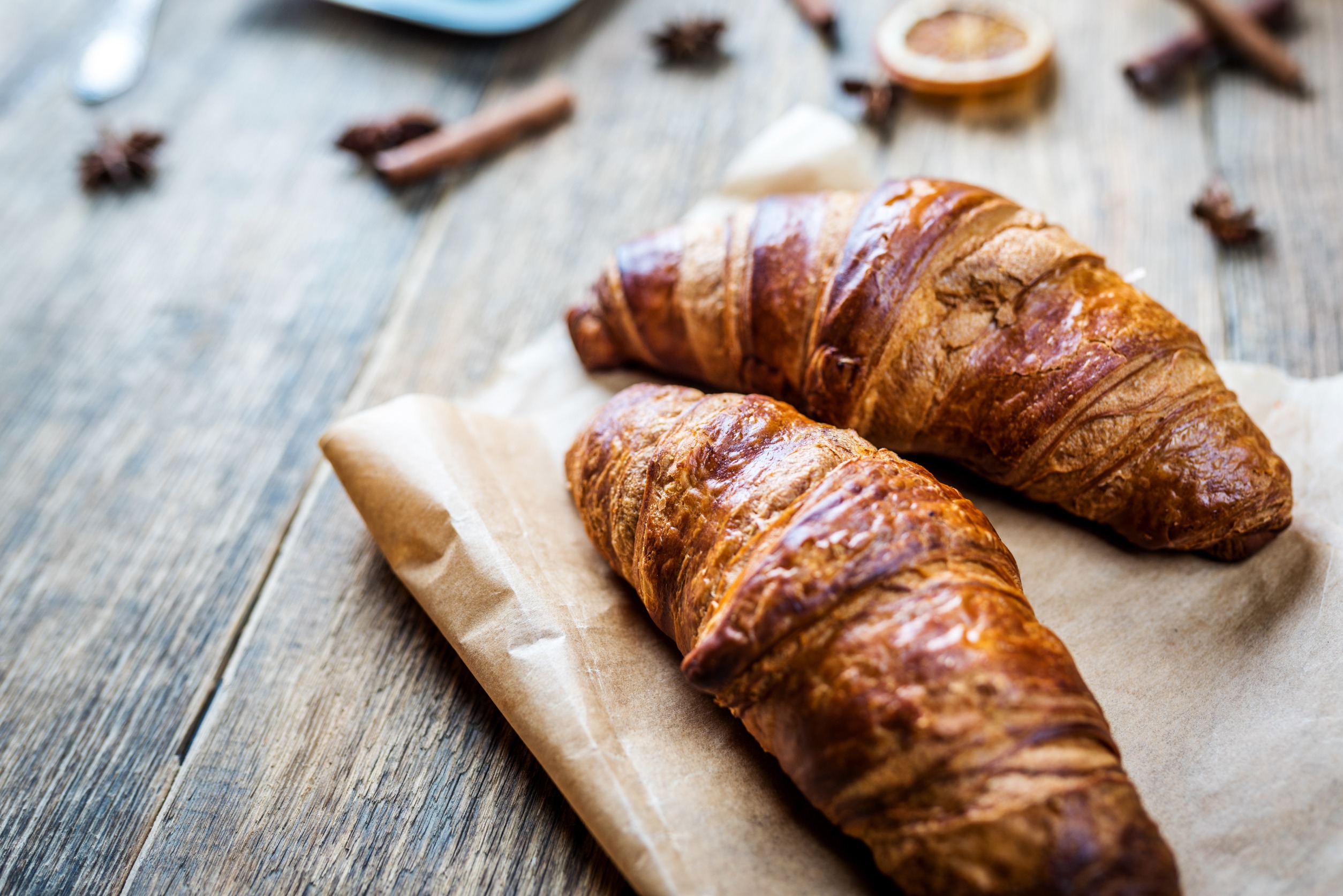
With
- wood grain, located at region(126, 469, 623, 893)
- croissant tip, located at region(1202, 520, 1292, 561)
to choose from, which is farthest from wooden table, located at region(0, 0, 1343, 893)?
croissant tip, located at region(1202, 520, 1292, 561)

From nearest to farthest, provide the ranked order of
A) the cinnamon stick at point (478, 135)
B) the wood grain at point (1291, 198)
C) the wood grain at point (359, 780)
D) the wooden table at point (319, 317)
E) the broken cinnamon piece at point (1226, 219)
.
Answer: the wood grain at point (359, 780) < the wooden table at point (319, 317) < the wood grain at point (1291, 198) < the broken cinnamon piece at point (1226, 219) < the cinnamon stick at point (478, 135)

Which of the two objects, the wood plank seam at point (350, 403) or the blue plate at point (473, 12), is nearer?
the wood plank seam at point (350, 403)

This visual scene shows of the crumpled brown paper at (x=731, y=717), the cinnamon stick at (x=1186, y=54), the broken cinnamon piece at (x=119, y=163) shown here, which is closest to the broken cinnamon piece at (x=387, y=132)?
the broken cinnamon piece at (x=119, y=163)

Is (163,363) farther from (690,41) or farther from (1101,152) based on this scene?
(1101,152)

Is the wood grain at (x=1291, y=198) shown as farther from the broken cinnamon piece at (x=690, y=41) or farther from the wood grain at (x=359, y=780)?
the wood grain at (x=359, y=780)

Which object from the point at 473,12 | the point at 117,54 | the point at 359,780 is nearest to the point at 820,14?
the point at 473,12

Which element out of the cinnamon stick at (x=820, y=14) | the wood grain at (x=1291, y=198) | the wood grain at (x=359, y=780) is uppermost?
the cinnamon stick at (x=820, y=14)
